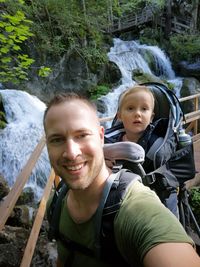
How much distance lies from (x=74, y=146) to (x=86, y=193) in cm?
22

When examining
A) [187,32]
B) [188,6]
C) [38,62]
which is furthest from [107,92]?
[188,6]

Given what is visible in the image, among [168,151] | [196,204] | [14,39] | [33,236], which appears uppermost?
[14,39]

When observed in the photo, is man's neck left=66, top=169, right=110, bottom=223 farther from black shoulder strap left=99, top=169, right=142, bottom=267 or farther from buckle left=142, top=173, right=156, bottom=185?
buckle left=142, top=173, right=156, bottom=185

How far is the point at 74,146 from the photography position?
1.25 m

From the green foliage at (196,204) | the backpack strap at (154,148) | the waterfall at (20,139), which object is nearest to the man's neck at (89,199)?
the backpack strap at (154,148)

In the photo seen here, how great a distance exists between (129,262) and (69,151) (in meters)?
0.49

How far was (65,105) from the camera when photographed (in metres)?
1.33

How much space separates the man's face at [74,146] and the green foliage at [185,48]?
18.1 m

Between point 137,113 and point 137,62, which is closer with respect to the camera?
point 137,113

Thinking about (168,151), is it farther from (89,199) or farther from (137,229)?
(137,229)

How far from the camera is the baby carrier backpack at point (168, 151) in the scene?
1.86 m

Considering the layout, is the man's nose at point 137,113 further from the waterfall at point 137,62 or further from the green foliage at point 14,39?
the waterfall at point 137,62

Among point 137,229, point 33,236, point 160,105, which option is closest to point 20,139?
point 33,236

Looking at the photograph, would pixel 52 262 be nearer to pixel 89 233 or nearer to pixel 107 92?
pixel 89 233
